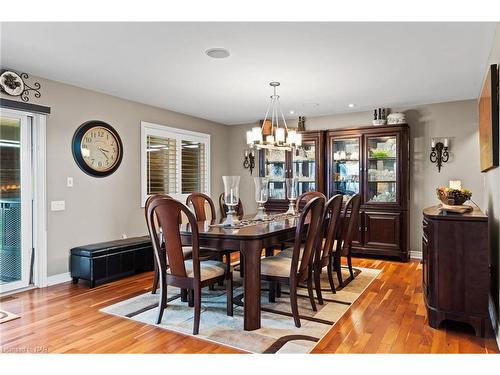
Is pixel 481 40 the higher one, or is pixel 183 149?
pixel 481 40

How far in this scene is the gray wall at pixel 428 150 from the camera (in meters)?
4.97

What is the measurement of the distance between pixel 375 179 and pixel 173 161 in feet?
10.6

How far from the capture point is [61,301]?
3475mm

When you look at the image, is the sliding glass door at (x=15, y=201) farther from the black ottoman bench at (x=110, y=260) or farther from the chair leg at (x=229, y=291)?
the chair leg at (x=229, y=291)

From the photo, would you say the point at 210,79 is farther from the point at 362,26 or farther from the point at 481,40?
the point at 481,40

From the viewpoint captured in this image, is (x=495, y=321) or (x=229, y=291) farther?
(x=229, y=291)

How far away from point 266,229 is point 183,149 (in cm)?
334

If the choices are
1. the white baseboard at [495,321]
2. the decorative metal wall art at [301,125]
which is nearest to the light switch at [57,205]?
the decorative metal wall art at [301,125]

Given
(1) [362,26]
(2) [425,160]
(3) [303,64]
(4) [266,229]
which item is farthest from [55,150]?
(2) [425,160]

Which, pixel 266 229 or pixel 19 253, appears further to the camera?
pixel 19 253

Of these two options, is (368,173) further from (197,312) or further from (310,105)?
(197,312)

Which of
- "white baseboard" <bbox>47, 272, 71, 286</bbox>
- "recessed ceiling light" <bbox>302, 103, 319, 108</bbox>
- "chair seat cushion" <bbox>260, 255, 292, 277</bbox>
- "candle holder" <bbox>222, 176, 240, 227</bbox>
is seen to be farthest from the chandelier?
"white baseboard" <bbox>47, 272, 71, 286</bbox>

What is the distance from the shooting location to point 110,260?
13.6 feet

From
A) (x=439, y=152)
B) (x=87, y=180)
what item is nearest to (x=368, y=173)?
(x=439, y=152)
